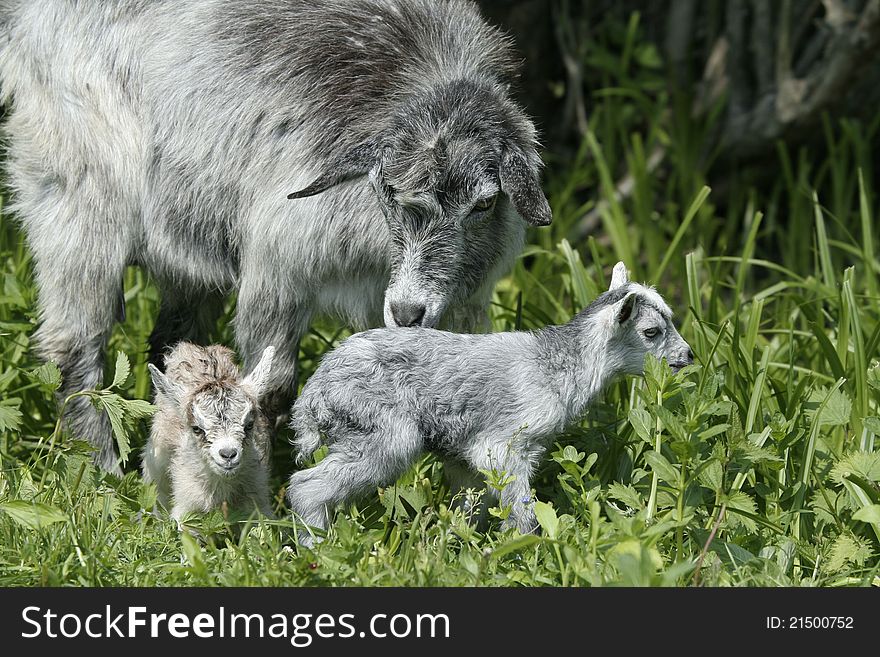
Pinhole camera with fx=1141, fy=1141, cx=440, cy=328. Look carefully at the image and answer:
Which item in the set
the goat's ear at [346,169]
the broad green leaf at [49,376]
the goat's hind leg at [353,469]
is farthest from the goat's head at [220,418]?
the goat's ear at [346,169]

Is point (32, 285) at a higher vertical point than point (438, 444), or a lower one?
lower

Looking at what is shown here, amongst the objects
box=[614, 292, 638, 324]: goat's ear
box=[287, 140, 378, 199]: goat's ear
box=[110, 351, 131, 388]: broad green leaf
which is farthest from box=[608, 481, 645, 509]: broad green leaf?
box=[110, 351, 131, 388]: broad green leaf

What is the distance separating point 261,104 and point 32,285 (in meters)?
1.78

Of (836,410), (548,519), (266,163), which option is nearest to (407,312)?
(548,519)

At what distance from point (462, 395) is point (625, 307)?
24.6 inches

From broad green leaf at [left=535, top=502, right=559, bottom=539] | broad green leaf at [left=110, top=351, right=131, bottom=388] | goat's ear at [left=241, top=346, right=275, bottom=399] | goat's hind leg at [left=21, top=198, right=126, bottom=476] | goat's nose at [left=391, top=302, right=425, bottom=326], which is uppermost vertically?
goat's nose at [left=391, top=302, right=425, bottom=326]

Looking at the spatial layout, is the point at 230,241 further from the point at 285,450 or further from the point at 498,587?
the point at 498,587

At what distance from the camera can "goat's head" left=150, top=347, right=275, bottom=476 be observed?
12.7ft

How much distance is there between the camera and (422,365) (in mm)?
3844

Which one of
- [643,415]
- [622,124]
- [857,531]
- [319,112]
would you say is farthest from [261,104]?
[622,124]

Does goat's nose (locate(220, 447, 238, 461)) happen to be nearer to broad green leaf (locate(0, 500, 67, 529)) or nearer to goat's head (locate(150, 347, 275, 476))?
goat's head (locate(150, 347, 275, 476))

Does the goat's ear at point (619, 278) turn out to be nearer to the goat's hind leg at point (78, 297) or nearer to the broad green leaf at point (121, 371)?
the broad green leaf at point (121, 371)

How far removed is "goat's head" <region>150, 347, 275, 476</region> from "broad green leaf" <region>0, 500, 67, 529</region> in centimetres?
53

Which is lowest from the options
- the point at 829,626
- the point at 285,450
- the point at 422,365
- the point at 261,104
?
the point at 285,450
